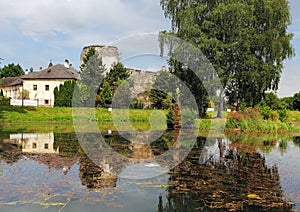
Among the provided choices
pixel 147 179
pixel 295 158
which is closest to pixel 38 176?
pixel 147 179

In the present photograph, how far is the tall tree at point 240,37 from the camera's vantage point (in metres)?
24.4

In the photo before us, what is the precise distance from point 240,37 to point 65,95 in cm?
1989

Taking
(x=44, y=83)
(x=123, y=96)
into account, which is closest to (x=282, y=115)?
(x=123, y=96)

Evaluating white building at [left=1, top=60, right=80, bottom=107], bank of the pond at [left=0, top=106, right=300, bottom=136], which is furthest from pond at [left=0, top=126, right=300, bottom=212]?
white building at [left=1, top=60, right=80, bottom=107]

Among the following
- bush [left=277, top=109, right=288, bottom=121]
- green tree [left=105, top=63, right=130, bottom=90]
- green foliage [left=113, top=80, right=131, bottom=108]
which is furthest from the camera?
green tree [left=105, top=63, right=130, bottom=90]

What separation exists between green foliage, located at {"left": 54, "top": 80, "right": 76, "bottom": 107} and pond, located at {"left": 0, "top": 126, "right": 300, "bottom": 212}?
24.9m

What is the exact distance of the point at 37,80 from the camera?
4259 cm

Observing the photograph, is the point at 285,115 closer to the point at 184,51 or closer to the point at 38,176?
the point at 184,51

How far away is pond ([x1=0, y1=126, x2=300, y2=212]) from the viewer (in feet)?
17.2

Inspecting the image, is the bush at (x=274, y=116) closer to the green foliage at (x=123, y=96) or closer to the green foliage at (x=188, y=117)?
the green foliage at (x=188, y=117)

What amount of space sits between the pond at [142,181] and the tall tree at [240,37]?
15.0 metres

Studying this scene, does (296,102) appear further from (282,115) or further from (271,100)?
(282,115)

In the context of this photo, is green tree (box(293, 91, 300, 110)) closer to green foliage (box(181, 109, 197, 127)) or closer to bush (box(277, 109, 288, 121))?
bush (box(277, 109, 288, 121))

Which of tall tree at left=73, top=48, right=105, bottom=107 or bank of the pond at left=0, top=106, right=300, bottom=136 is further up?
tall tree at left=73, top=48, right=105, bottom=107
